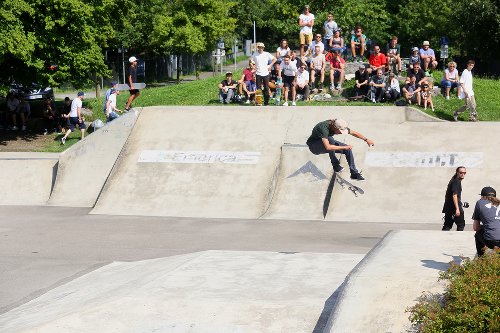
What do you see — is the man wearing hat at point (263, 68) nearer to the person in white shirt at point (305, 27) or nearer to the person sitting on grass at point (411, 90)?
the person in white shirt at point (305, 27)

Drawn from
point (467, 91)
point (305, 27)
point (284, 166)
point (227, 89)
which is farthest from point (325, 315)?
point (305, 27)

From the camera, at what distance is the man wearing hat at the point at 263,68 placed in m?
22.2

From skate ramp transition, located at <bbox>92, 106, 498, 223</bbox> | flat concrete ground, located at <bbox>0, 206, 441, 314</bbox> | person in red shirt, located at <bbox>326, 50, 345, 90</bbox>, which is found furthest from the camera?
person in red shirt, located at <bbox>326, 50, 345, 90</bbox>

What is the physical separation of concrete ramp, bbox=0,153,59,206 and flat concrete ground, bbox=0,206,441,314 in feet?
5.93

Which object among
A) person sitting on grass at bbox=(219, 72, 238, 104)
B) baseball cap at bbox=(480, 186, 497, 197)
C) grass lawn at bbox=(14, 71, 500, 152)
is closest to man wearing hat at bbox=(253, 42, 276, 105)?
grass lawn at bbox=(14, 71, 500, 152)

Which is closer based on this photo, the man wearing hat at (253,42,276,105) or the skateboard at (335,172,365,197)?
the skateboard at (335,172,365,197)

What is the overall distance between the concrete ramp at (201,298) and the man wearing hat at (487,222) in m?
1.74

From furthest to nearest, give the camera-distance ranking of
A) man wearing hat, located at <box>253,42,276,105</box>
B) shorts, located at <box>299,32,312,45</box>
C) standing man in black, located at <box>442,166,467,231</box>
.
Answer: shorts, located at <box>299,32,312,45</box>, man wearing hat, located at <box>253,42,276,105</box>, standing man in black, located at <box>442,166,467,231</box>

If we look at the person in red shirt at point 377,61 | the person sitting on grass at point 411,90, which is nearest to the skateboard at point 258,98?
the person in red shirt at point 377,61

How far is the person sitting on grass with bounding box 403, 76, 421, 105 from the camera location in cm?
2305

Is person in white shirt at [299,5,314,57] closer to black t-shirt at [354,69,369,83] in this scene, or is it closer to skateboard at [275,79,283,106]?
black t-shirt at [354,69,369,83]

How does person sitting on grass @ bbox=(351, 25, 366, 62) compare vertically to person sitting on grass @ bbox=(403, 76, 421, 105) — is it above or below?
above

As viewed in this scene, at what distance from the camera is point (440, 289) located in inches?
328

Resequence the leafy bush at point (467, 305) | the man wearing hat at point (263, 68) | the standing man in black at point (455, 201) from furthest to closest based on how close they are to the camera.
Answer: the man wearing hat at point (263, 68) → the standing man in black at point (455, 201) → the leafy bush at point (467, 305)
